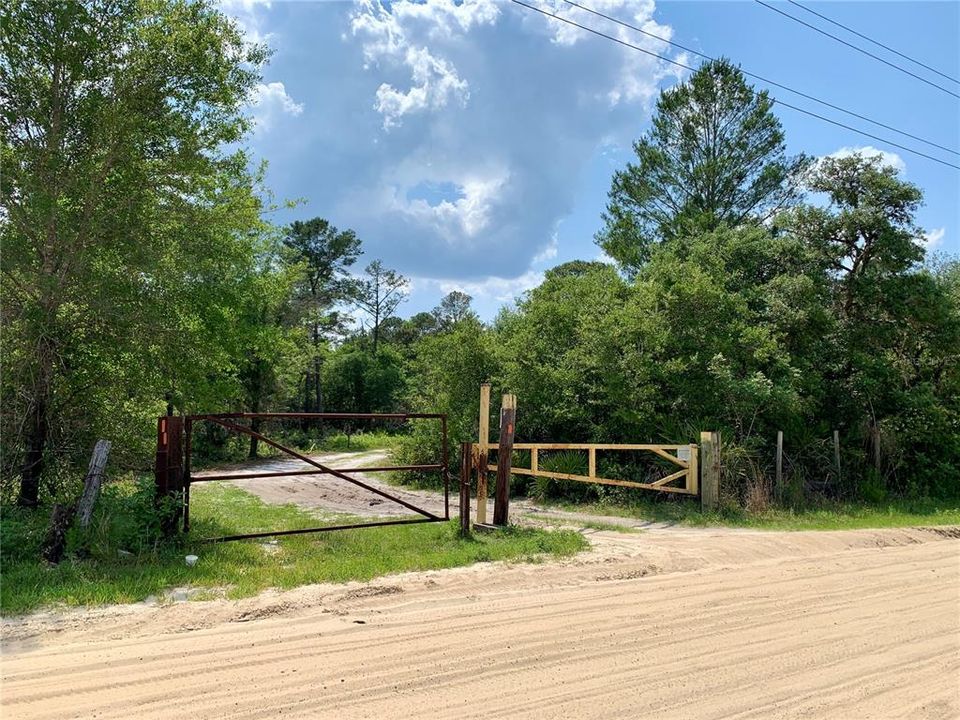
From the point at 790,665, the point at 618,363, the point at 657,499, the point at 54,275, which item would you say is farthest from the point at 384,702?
the point at 618,363

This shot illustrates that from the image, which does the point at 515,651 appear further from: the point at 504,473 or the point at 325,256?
the point at 325,256

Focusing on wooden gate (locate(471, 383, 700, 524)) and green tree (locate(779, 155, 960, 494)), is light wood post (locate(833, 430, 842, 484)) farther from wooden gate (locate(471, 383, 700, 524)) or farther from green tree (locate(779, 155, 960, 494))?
wooden gate (locate(471, 383, 700, 524))

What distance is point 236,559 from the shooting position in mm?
7035

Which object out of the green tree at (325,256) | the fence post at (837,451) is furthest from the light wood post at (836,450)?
the green tree at (325,256)

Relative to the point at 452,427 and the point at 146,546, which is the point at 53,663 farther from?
the point at 452,427

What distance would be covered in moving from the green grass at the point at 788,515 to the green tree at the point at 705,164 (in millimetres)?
11613

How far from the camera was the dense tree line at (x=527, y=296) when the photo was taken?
848 cm

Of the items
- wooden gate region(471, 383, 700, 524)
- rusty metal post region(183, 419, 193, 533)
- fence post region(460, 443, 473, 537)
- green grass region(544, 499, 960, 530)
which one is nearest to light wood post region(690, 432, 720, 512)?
wooden gate region(471, 383, 700, 524)

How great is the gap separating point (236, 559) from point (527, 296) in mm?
13434

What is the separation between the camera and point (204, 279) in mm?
10953

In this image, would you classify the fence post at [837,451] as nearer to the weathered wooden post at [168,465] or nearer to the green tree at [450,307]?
the weathered wooden post at [168,465]

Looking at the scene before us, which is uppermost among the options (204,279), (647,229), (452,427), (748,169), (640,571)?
(748,169)

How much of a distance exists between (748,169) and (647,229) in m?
4.06

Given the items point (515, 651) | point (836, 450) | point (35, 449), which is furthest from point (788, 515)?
point (35, 449)
